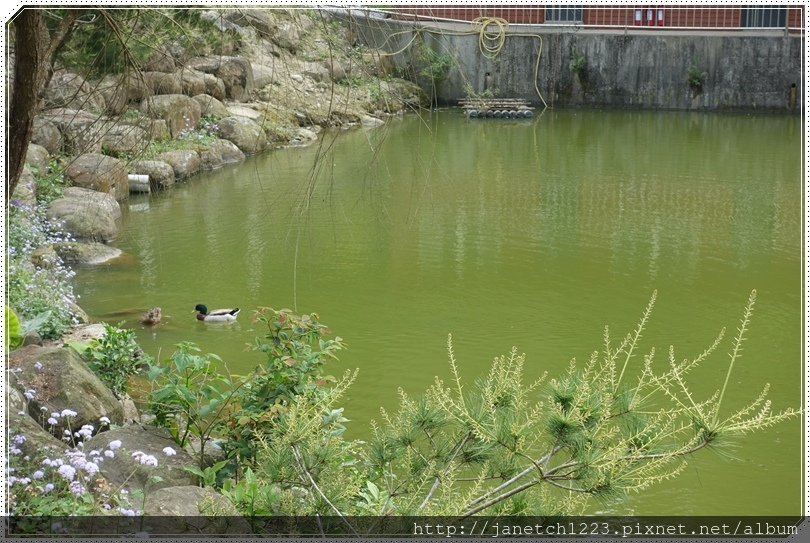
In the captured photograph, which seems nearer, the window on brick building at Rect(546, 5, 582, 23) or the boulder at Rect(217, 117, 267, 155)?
the boulder at Rect(217, 117, 267, 155)

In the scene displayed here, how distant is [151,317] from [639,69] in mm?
16228

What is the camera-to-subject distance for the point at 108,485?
3.23 m

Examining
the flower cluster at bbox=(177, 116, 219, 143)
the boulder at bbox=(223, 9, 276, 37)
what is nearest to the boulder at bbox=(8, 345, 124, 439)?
the boulder at bbox=(223, 9, 276, 37)

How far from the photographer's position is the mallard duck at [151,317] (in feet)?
23.2

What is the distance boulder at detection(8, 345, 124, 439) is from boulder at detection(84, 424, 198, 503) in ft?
0.64

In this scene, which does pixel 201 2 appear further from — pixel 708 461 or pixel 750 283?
pixel 750 283

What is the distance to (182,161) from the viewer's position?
42.0ft

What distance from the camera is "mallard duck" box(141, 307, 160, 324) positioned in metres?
7.06

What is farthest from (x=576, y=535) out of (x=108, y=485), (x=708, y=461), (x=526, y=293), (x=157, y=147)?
(x=157, y=147)

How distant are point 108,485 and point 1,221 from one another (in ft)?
3.01

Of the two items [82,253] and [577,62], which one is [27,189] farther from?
[577,62]

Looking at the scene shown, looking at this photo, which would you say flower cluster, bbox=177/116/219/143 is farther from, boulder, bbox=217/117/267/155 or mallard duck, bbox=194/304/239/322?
mallard duck, bbox=194/304/239/322

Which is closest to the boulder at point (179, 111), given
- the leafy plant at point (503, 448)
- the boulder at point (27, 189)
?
the boulder at point (27, 189)

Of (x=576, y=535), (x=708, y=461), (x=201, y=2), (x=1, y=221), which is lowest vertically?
(x=708, y=461)
